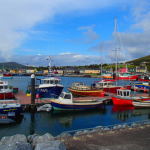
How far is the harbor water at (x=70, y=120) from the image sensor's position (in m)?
18.0

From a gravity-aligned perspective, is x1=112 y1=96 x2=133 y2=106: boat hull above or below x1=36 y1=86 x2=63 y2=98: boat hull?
below

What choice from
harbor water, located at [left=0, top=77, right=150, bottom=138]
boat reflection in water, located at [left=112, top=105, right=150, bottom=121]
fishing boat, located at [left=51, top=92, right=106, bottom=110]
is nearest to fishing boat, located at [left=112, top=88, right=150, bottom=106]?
boat reflection in water, located at [left=112, top=105, right=150, bottom=121]

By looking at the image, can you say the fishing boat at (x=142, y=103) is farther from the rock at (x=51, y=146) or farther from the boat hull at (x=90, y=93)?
the rock at (x=51, y=146)

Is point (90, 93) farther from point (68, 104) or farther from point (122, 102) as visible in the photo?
point (68, 104)

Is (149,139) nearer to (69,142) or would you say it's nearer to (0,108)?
(69,142)

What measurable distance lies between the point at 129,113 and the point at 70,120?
8.33m

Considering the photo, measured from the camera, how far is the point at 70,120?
70.0 ft

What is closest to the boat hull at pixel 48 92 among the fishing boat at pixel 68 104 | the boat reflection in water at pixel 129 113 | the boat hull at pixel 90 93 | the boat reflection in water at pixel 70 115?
the fishing boat at pixel 68 104

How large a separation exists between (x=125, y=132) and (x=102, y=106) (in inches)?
579

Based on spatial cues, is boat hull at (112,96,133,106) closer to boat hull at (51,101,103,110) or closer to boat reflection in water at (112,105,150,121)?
boat reflection in water at (112,105,150,121)

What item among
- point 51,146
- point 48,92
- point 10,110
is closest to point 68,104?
point 48,92

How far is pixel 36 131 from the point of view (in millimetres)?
17562

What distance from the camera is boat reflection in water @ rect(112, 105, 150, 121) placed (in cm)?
2299

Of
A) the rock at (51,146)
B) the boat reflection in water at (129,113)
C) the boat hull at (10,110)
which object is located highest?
the rock at (51,146)
